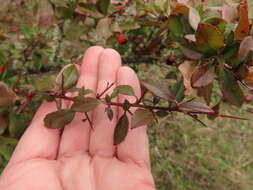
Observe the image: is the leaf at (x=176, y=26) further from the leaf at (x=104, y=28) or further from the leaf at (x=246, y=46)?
the leaf at (x=104, y=28)

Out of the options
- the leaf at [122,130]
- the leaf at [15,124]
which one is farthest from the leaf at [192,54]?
the leaf at [15,124]

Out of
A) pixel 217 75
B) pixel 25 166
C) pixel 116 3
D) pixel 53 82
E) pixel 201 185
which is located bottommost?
pixel 201 185

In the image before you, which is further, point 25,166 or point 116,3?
point 116,3

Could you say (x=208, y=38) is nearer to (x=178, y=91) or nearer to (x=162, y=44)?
(x=178, y=91)

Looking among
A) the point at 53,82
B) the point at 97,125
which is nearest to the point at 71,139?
the point at 97,125

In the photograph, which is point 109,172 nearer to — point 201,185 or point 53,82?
point 53,82

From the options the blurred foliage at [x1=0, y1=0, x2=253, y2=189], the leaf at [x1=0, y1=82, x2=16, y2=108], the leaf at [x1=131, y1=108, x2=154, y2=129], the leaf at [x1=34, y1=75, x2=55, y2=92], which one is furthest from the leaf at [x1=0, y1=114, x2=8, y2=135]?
the leaf at [x1=131, y1=108, x2=154, y2=129]

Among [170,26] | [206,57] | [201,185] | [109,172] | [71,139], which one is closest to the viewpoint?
[206,57]

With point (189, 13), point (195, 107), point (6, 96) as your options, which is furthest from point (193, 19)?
point (6, 96)
